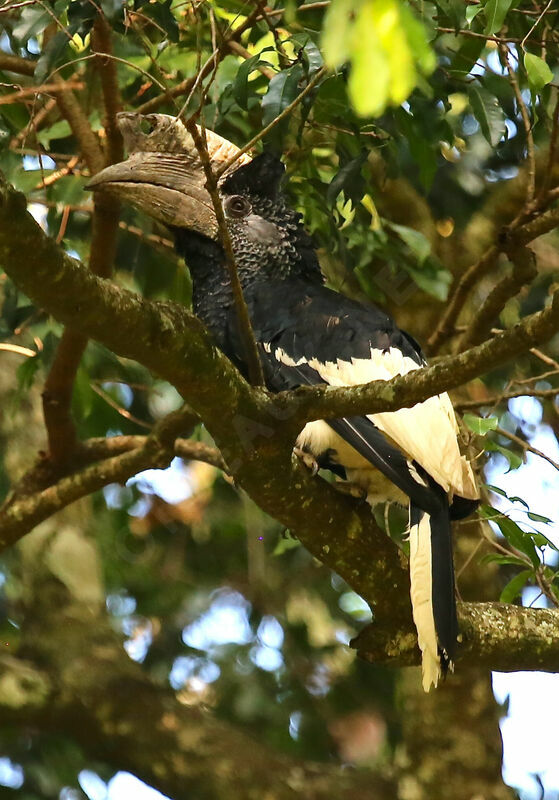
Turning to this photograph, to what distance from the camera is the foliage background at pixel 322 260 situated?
2.61 metres

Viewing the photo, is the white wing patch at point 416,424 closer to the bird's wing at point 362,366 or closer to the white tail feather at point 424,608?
the bird's wing at point 362,366

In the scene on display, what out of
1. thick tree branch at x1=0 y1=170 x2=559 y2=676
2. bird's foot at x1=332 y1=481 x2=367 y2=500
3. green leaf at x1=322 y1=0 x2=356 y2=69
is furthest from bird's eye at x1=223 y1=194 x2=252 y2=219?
green leaf at x1=322 y1=0 x2=356 y2=69

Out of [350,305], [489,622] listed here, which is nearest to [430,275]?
[350,305]

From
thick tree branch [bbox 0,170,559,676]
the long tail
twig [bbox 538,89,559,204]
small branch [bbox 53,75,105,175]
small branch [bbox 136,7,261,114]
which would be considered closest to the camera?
thick tree branch [bbox 0,170,559,676]

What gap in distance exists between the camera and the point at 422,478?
9.50 feet

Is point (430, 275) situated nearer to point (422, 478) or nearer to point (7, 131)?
point (422, 478)

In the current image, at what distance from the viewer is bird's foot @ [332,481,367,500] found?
2.92 metres

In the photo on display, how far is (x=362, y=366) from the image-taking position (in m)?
3.04

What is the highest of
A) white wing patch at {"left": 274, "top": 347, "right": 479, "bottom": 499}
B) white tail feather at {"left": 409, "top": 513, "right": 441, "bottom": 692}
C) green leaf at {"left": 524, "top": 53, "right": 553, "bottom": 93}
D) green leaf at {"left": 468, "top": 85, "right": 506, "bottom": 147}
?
green leaf at {"left": 524, "top": 53, "right": 553, "bottom": 93}

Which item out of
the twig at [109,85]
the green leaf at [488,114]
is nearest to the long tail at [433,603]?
the green leaf at [488,114]

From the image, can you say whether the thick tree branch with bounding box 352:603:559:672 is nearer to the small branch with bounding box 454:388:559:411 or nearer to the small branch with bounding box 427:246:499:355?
the small branch with bounding box 454:388:559:411

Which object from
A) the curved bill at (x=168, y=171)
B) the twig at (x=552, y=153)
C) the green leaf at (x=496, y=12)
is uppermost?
the green leaf at (x=496, y=12)

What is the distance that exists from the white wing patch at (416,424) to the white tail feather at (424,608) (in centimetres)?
19

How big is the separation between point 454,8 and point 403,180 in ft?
7.87
